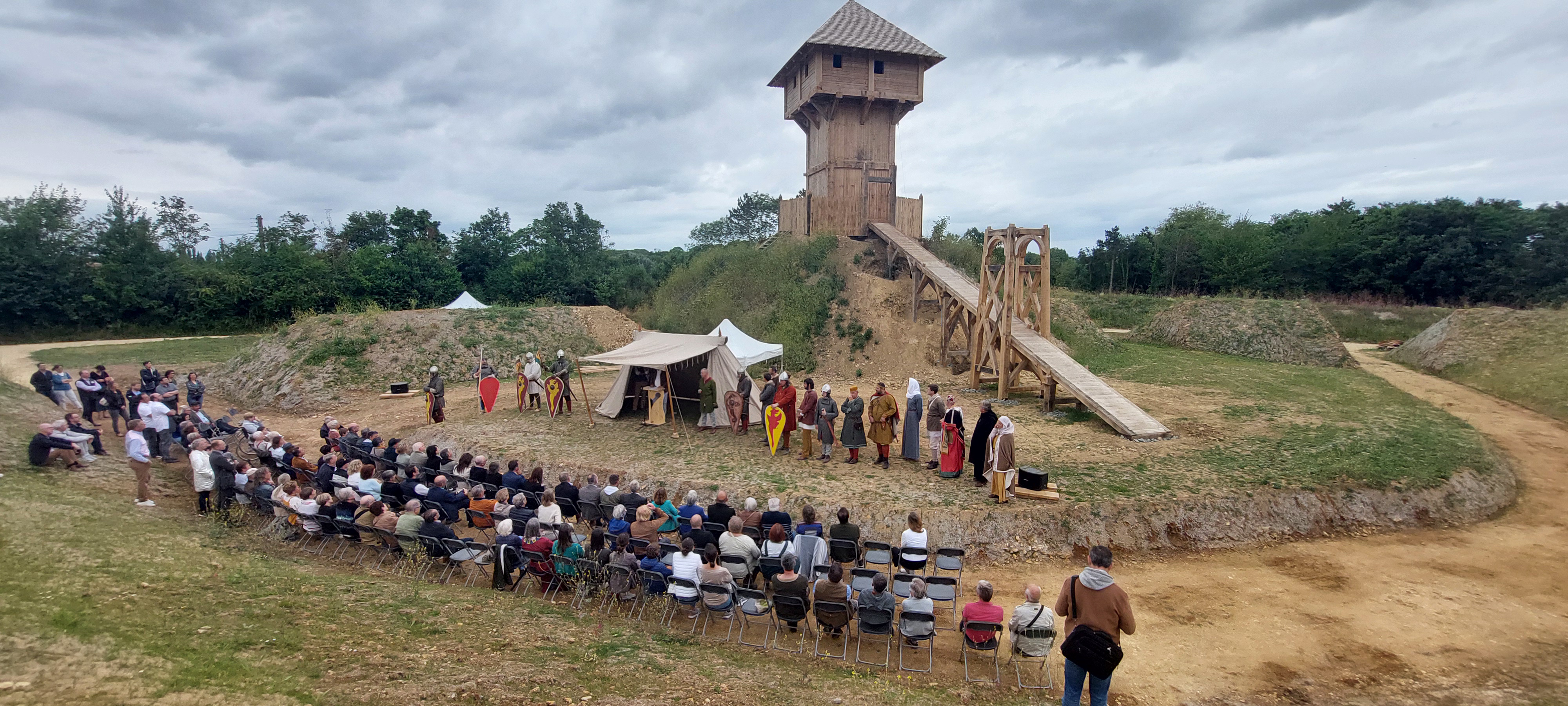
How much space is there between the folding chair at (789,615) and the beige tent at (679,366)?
594cm

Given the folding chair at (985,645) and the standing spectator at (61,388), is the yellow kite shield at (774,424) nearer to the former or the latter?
the folding chair at (985,645)

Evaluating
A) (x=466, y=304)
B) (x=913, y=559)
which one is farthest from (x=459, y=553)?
(x=466, y=304)

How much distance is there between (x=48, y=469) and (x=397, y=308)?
2741 cm

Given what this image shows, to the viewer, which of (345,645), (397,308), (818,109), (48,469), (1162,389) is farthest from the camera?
(397,308)

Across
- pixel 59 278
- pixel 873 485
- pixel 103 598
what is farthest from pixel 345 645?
pixel 59 278

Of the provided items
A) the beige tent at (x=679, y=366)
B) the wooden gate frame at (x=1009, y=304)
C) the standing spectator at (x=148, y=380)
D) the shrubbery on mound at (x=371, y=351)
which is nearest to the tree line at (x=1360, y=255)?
the wooden gate frame at (x=1009, y=304)

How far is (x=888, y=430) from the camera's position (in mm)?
11266

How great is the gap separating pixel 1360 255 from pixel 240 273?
181 feet

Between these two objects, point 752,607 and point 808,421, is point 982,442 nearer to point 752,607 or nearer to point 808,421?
point 808,421

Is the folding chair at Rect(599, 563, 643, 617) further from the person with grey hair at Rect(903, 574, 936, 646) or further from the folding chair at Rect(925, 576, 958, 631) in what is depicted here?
the folding chair at Rect(925, 576, 958, 631)

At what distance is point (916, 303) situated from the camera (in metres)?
21.7

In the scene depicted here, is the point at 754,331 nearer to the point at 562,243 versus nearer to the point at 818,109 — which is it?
the point at 818,109

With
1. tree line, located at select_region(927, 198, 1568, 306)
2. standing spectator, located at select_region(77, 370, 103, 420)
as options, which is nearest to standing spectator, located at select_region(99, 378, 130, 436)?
standing spectator, located at select_region(77, 370, 103, 420)

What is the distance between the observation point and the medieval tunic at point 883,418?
36.8 feet
